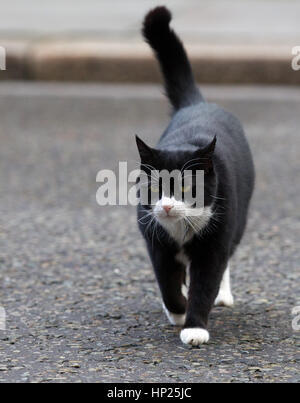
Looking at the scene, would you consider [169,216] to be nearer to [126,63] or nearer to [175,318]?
[175,318]

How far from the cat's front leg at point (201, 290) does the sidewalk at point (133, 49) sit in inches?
207

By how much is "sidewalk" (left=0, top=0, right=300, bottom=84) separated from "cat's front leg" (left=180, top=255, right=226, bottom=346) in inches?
207

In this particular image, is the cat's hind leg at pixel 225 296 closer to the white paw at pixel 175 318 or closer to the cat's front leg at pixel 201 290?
the white paw at pixel 175 318

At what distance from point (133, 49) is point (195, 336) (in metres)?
5.65

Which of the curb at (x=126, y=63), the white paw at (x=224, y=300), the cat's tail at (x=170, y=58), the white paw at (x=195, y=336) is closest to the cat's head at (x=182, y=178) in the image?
the white paw at (x=195, y=336)

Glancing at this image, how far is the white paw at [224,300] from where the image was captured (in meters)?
3.63

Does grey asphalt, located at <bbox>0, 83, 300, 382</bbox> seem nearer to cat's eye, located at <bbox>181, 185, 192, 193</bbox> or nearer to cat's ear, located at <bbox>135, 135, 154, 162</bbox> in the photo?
cat's eye, located at <bbox>181, 185, 192, 193</bbox>

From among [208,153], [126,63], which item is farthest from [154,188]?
[126,63]

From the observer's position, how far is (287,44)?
8500mm

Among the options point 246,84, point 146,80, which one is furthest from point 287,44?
point 146,80

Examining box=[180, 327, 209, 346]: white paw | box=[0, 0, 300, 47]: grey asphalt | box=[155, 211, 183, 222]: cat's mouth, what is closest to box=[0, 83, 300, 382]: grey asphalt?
box=[180, 327, 209, 346]: white paw
